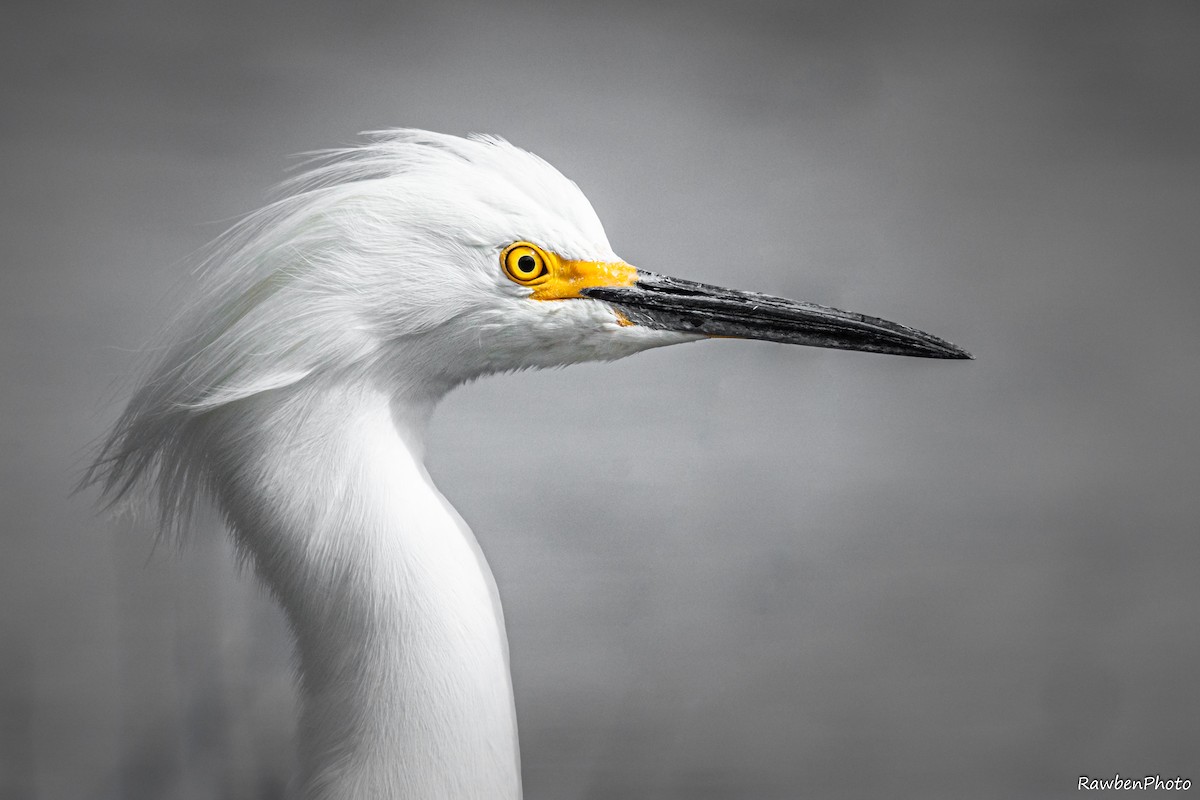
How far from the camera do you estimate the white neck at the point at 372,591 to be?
1.14 meters

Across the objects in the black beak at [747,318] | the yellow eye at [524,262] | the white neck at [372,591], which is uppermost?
the yellow eye at [524,262]

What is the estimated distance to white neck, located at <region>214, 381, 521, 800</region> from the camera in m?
1.14

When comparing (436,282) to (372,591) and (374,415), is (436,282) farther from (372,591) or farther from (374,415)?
(372,591)

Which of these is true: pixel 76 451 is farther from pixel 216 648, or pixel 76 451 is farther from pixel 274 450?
pixel 274 450

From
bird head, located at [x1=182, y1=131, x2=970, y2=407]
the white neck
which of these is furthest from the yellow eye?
the white neck

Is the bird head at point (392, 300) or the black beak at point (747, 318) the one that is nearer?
the bird head at point (392, 300)

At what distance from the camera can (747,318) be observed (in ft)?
4.48

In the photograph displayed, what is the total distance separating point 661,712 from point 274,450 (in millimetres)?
1398

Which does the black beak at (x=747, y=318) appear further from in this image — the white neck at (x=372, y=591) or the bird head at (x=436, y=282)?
the white neck at (x=372, y=591)

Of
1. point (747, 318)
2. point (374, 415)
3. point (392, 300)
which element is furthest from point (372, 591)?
point (747, 318)

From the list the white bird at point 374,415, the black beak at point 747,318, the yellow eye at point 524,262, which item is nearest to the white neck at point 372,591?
the white bird at point 374,415

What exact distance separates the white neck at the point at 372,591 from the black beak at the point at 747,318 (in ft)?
1.13

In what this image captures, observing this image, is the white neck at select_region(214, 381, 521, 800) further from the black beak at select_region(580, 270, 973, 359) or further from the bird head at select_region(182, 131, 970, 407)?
the black beak at select_region(580, 270, 973, 359)

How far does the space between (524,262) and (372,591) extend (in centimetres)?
43
